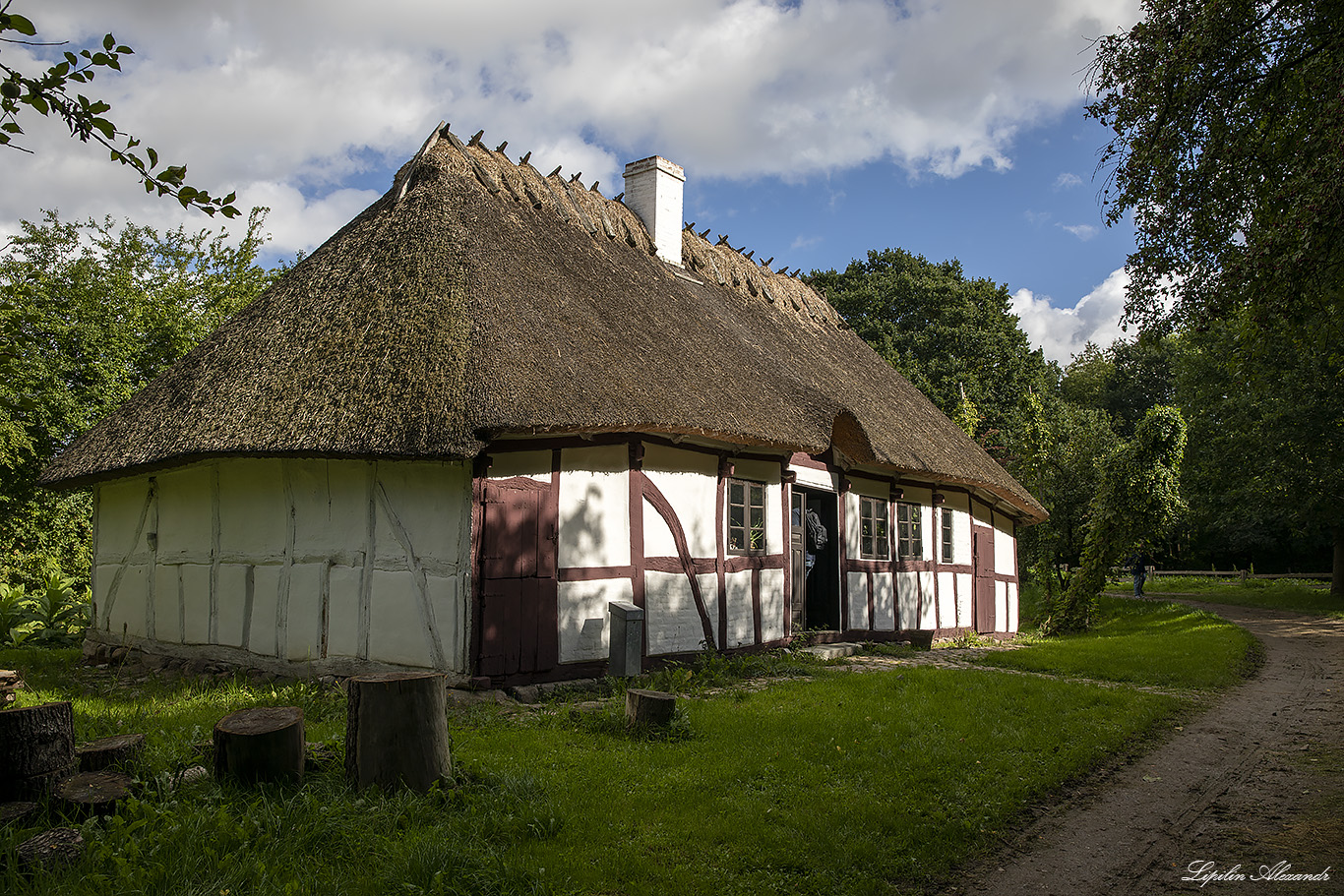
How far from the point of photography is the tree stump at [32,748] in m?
3.75

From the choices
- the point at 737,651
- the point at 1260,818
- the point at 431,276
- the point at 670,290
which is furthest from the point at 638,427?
Result: the point at 1260,818

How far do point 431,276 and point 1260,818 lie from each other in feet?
25.8

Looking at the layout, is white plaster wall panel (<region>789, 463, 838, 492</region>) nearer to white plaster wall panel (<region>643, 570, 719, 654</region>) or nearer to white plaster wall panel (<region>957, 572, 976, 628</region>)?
white plaster wall panel (<region>643, 570, 719, 654</region>)

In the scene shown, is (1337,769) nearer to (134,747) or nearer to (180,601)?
(134,747)

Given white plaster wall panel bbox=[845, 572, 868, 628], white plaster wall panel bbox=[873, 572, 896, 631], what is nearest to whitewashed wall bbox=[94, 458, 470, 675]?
white plaster wall panel bbox=[845, 572, 868, 628]

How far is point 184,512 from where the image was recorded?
993 cm

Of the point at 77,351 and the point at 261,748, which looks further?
the point at 77,351

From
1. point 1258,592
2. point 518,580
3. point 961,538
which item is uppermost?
point 961,538

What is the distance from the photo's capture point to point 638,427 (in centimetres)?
834

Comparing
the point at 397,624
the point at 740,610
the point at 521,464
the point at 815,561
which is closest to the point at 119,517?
the point at 397,624

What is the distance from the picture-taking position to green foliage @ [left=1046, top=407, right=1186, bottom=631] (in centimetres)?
1550

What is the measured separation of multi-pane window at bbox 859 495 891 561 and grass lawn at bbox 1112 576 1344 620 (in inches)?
424

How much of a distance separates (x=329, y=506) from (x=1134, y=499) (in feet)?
44.6

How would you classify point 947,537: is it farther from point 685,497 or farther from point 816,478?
point 685,497
